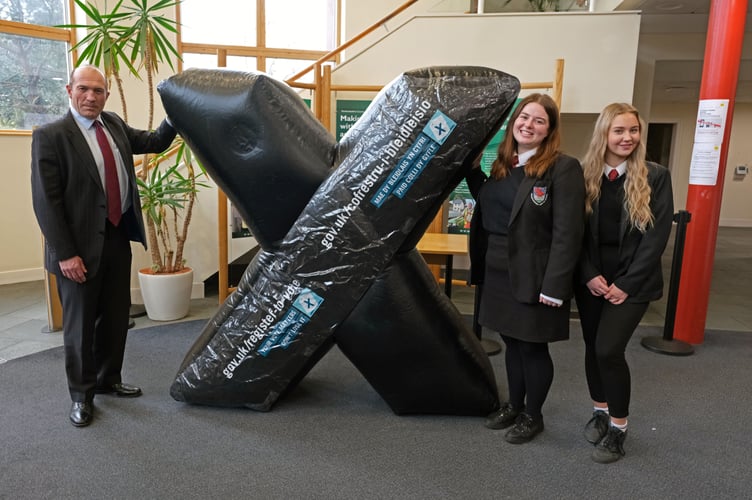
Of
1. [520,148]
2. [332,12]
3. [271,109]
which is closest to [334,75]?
[332,12]

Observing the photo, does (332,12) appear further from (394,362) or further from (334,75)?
(394,362)

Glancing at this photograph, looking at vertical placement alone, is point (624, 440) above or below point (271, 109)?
below

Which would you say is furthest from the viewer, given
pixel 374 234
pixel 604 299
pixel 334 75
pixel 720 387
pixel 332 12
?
pixel 332 12

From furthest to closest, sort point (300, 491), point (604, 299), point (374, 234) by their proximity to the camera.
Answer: point (374, 234) < point (604, 299) < point (300, 491)

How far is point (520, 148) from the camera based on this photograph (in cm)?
185

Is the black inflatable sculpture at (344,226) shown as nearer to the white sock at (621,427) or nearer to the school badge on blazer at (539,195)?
the school badge on blazer at (539,195)

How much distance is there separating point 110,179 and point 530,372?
70.2 inches

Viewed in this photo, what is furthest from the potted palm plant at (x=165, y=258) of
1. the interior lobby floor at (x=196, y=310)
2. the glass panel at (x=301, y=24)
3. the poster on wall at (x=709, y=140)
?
the poster on wall at (x=709, y=140)

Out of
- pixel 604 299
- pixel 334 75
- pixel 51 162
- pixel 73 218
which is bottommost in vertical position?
pixel 604 299

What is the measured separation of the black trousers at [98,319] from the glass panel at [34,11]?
11.3 ft

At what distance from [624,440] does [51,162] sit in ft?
Result: 7.71

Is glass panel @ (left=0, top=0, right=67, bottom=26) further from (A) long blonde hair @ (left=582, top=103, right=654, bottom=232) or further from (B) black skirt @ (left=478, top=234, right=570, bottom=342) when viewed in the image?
(A) long blonde hair @ (left=582, top=103, right=654, bottom=232)

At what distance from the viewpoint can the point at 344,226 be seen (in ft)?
6.41

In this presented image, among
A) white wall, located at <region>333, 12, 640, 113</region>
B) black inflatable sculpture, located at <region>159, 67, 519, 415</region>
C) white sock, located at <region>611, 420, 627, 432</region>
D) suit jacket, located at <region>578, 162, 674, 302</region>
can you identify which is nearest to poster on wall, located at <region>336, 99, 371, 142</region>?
white wall, located at <region>333, 12, 640, 113</region>
